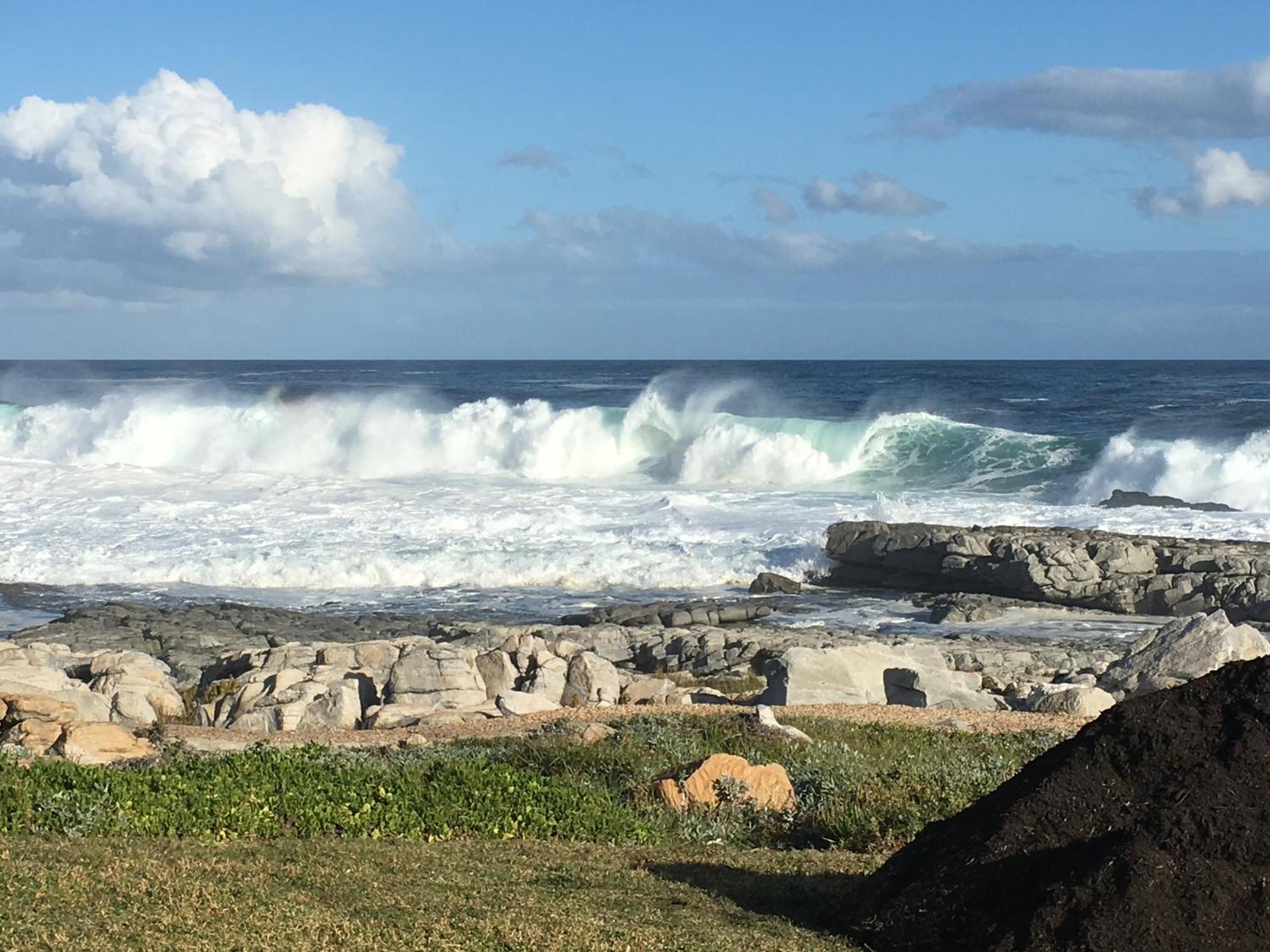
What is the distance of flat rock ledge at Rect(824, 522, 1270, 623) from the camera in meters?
23.2

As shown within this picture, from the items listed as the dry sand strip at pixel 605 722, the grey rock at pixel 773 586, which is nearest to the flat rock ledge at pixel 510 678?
the dry sand strip at pixel 605 722

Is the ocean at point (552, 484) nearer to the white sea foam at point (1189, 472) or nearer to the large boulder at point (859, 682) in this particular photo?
the white sea foam at point (1189, 472)

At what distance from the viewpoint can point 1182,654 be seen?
15.0 m

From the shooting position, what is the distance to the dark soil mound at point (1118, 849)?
5.44 m

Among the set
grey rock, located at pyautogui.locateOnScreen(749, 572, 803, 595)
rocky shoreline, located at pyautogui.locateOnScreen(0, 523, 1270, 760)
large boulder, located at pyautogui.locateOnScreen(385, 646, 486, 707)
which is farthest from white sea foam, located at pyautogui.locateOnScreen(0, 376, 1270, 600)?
large boulder, located at pyautogui.locateOnScreen(385, 646, 486, 707)

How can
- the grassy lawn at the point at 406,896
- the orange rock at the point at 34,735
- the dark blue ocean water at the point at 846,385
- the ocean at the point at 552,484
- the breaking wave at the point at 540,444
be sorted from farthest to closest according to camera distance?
the dark blue ocean water at the point at 846,385, the breaking wave at the point at 540,444, the ocean at the point at 552,484, the orange rock at the point at 34,735, the grassy lawn at the point at 406,896

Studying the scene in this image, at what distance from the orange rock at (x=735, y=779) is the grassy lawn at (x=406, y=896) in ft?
4.00

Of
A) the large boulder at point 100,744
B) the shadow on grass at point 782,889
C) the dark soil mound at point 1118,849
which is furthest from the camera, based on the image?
the large boulder at point 100,744

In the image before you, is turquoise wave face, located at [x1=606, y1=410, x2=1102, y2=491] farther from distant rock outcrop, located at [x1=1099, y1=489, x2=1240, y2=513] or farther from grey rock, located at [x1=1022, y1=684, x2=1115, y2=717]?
grey rock, located at [x1=1022, y1=684, x2=1115, y2=717]

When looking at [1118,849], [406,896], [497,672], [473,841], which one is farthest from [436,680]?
[1118,849]

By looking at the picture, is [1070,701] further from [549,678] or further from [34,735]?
[34,735]

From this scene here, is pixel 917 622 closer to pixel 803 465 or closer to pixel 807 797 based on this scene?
pixel 807 797

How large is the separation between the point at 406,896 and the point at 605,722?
6093 millimetres

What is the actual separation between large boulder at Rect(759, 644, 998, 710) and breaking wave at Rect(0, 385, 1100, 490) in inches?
1124
